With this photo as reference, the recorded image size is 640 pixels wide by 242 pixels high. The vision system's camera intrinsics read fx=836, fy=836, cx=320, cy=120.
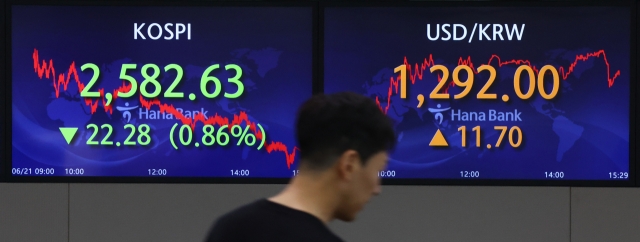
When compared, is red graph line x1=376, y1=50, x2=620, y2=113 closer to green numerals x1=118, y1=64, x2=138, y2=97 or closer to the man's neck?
green numerals x1=118, y1=64, x2=138, y2=97

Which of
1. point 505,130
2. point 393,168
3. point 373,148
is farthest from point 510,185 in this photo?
point 373,148

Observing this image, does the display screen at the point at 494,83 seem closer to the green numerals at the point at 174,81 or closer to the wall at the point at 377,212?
the wall at the point at 377,212

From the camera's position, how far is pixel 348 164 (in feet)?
5.21

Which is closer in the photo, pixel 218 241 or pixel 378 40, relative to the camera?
pixel 218 241

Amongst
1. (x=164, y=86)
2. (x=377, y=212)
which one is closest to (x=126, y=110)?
(x=164, y=86)

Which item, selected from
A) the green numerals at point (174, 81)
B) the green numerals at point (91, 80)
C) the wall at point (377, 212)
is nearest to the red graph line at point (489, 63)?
the wall at point (377, 212)

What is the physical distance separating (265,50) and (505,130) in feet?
4.79

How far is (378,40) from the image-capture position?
4824 mm

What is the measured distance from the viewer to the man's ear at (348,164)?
1579 millimetres

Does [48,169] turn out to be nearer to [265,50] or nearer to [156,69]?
[156,69]

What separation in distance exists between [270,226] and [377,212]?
3466mm

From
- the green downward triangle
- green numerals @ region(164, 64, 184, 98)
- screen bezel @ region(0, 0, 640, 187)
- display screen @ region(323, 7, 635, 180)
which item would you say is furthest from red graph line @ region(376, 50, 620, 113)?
the green downward triangle

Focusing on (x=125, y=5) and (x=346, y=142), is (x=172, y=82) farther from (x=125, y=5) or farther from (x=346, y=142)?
(x=346, y=142)

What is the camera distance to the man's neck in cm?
160
